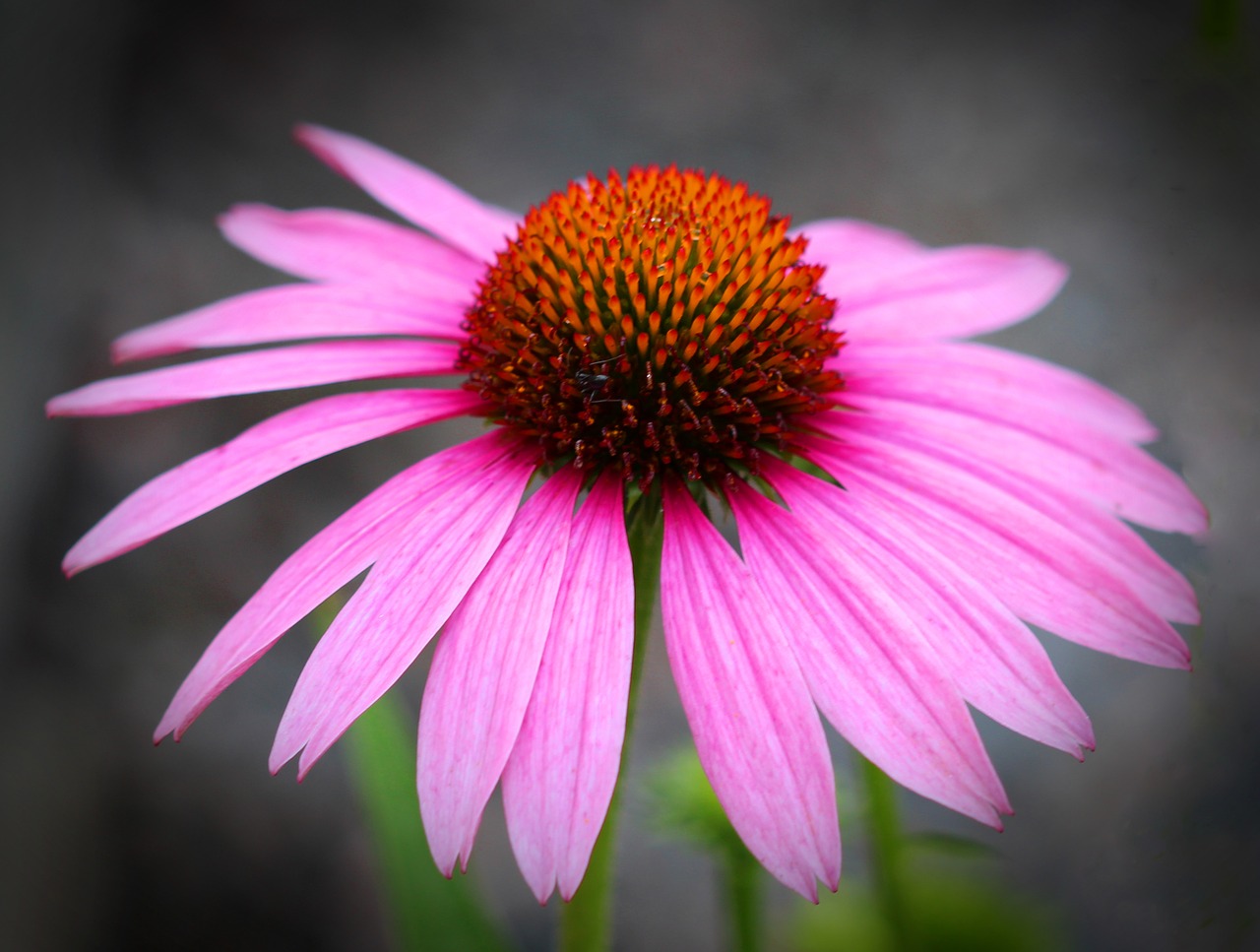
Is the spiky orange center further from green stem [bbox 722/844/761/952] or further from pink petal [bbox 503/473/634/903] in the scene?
green stem [bbox 722/844/761/952]

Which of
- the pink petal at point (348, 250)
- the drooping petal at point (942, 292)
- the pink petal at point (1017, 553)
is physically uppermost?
the drooping petal at point (942, 292)

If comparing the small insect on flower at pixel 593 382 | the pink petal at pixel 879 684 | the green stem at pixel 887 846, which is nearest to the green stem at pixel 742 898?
the green stem at pixel 887 846

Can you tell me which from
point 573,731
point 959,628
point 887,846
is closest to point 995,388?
point 959,628

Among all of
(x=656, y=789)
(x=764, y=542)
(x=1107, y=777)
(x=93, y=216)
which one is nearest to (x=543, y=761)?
(x=764, y=542)

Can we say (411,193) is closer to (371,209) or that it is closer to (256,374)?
(256,374)

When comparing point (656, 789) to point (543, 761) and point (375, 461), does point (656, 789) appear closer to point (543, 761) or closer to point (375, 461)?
point (543, 761)

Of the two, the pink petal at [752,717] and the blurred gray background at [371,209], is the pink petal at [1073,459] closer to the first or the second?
the blurred gray background at [371,209]

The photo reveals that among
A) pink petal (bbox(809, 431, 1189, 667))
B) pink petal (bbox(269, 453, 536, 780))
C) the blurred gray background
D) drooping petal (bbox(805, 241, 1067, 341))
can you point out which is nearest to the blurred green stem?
the blurred gray background
